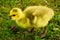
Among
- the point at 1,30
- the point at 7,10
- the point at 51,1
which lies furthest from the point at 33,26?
the point at 51,1

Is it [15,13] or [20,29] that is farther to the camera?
[20,29]

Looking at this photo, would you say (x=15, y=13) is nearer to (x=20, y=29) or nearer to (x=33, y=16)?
(x=33, y=16)

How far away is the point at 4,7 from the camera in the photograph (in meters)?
3.34

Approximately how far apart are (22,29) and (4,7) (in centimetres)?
57

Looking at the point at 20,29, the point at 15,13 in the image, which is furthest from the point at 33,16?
the point at 20,29

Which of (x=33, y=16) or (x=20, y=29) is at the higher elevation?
(x=33, y=16)

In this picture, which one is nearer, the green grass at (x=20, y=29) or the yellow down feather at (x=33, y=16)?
the yellow down feather at (x=33, y=16)

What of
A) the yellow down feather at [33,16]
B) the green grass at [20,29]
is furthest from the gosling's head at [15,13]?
the green grass at [20,29]

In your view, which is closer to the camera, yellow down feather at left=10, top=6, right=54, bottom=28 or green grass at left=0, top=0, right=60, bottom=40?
yellow down feather at left=10, top=6, right=54, bottom=28

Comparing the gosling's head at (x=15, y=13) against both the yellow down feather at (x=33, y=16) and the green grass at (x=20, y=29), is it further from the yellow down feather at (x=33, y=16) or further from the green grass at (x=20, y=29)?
the green grass at (x=20, y=29)

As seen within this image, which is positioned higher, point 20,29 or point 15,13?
point 15,13

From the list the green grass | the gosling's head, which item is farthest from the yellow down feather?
the green grass

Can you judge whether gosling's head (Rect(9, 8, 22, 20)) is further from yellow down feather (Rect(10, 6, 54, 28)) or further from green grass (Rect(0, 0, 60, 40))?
green grass (Rect(0, 0, 60, 40))

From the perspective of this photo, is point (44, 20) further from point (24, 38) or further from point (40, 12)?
point (24, 38)
